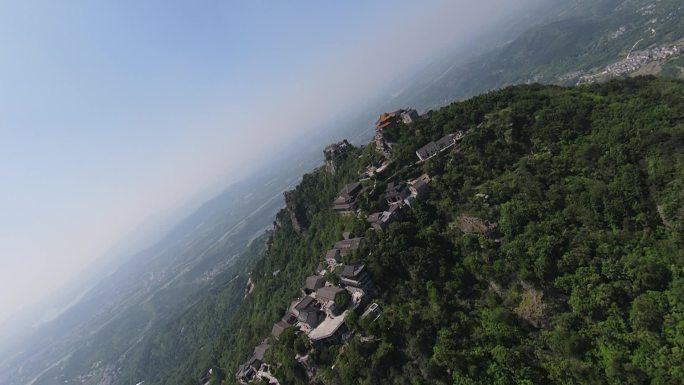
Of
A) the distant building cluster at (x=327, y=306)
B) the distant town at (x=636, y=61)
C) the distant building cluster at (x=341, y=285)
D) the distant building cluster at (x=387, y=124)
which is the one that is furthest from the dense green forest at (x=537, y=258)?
the distant town at (x=636, y=61)

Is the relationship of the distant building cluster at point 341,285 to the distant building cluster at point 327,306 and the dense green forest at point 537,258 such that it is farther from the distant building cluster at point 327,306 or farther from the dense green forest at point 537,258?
the dense green forest at point 537,258

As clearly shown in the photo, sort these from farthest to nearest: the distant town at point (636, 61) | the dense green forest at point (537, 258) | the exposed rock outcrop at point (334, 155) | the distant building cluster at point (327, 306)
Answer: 1. the distant town at point (636, 61)
2. the exposed rock outcrop at point (334, 155)
3. the distant building cluster at point (327, 306)
4. the dense green forest at point (537, 258)

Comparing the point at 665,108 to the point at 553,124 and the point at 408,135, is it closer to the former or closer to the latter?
the point at 553,124

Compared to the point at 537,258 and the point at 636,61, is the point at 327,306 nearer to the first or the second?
the point at 537,258

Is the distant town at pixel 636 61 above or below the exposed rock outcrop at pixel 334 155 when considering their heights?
below

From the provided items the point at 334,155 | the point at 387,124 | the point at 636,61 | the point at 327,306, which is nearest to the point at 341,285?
the point at 327,306

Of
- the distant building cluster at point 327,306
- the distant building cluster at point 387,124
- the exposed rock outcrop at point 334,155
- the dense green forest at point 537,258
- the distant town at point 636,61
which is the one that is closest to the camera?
the dense green forest at point 537,258

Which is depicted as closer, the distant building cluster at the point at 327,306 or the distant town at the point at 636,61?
the distant building cluster at the point at 327,306

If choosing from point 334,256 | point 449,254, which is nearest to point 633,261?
point 449,254

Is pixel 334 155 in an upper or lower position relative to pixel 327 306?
upper
